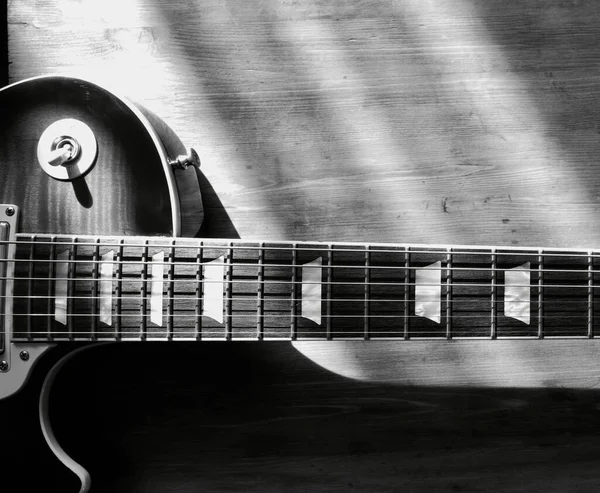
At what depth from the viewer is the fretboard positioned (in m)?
0.69

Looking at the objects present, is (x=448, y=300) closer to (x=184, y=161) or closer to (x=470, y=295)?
(x=470, y=295)

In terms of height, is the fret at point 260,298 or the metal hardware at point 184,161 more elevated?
the metal hardware at point 184,161

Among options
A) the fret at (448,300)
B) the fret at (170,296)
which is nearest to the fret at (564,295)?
the fret at (448,300)

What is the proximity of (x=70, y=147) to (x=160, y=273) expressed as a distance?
22 centimetres

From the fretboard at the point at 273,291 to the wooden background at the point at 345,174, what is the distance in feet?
0.55

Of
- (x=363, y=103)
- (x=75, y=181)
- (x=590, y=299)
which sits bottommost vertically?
(x=590, y=299)

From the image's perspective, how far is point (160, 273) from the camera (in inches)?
27.1

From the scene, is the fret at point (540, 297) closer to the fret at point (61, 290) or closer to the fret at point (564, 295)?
the fret at point (564, 295)

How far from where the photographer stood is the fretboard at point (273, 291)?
2.25 ft

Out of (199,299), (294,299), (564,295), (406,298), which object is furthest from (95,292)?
(564,295)

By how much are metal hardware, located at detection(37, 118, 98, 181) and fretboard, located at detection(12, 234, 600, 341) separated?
0.32ft

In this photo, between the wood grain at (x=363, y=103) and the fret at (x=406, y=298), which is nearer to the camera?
the fret at (x=406, y=298)

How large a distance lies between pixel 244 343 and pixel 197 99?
0.41 m

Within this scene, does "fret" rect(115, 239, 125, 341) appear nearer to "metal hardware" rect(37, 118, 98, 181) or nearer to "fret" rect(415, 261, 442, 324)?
"metal hardware" rect(37, 118, 98, 181)
